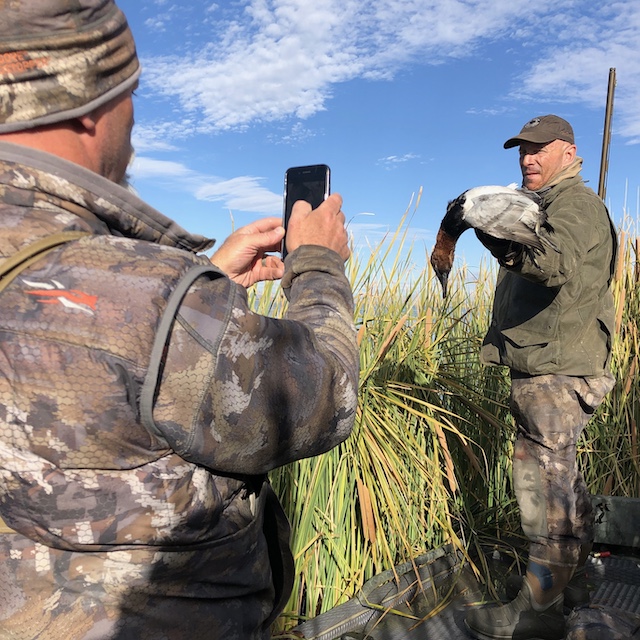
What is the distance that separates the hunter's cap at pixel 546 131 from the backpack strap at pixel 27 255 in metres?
2.74

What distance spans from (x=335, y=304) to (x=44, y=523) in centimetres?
55

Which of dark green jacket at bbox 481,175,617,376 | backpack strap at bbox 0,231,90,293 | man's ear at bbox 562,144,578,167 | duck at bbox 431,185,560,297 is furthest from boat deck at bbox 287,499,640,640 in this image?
backpack strap at bbox 0,231,90,293

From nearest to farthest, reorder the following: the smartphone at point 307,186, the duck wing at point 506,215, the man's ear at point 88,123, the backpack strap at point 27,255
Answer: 1. the backpack strap at point 27,255
2. the man's ear at point 88,123
3. the smartphone at point 307,186
4. the duck wing at point 506,215

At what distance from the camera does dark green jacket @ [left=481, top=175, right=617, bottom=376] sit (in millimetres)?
2686

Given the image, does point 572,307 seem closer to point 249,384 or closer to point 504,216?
point 504,216

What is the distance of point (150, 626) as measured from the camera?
900mm

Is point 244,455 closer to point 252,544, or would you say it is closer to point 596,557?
point 252,544

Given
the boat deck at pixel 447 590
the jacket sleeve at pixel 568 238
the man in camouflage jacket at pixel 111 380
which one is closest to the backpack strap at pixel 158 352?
the man in camouflage jacket at pixel 111 380

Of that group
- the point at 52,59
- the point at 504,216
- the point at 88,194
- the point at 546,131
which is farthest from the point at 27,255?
the point at 546,131

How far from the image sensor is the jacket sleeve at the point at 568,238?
2311 mm

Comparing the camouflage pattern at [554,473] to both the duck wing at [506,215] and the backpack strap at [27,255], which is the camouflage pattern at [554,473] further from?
the backpack strap at [27,255]

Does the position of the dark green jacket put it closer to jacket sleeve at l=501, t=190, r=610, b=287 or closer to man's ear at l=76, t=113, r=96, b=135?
jacket sleeve at l=501, t=190, r=610, b=287

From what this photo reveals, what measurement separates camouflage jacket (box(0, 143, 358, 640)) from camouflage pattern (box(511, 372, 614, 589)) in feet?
6.69

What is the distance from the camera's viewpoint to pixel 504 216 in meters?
2.18
